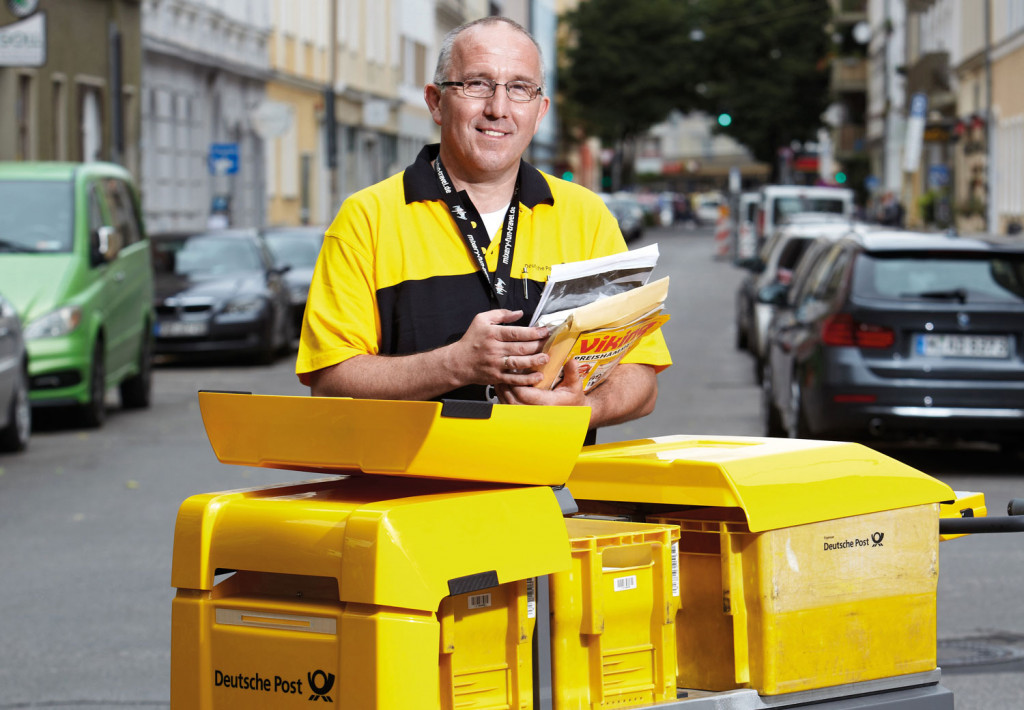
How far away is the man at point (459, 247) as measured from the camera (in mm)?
3512

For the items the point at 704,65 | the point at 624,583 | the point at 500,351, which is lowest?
the point at 624,583

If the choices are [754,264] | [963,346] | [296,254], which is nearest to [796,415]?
[963,346]

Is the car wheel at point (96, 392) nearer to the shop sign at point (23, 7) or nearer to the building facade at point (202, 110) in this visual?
the shop sign at point (23, 7)

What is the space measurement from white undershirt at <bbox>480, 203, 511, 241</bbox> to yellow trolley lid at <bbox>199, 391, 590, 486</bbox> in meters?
0.65

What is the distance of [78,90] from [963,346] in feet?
76.1

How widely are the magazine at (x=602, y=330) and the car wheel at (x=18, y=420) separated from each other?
997 cm

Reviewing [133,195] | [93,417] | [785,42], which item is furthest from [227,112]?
[785,42]

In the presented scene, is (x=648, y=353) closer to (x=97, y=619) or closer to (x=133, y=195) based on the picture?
(x=97, y=619)

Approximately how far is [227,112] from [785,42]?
5654 centimetres

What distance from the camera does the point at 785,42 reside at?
3684 inches

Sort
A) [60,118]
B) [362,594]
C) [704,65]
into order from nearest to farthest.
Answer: [362,594]
[60,118]
[704,65]

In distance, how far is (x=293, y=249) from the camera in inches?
987

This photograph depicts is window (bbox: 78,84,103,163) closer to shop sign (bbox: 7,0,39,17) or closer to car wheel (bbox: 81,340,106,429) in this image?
shop sign (bbox: 7,0,39,17)

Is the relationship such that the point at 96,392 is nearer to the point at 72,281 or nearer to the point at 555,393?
the point at 72,281
